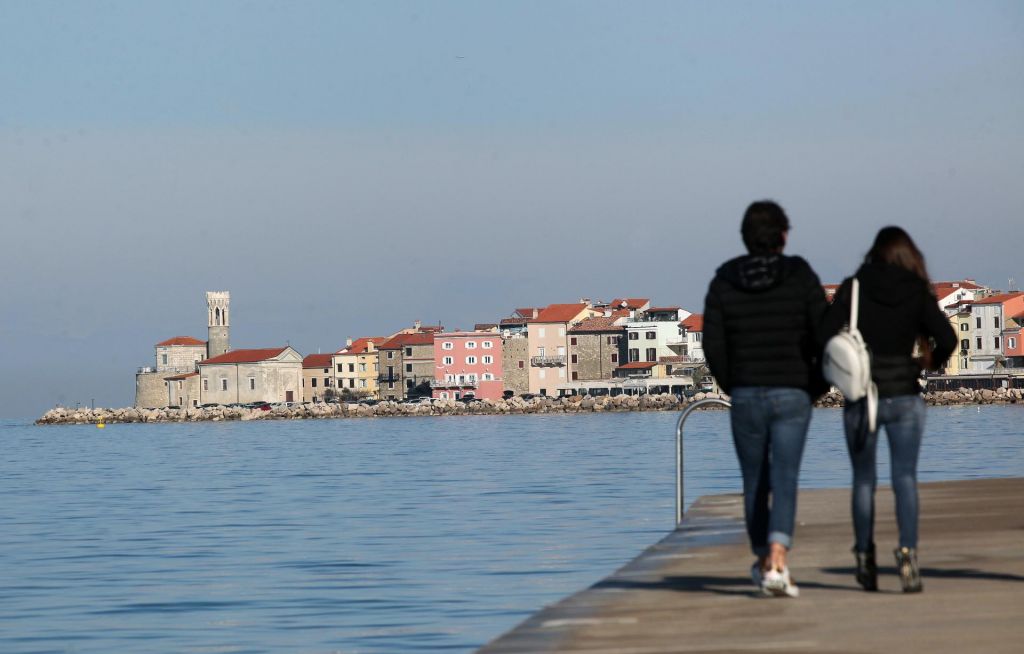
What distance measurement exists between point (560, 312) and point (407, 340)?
759 inches

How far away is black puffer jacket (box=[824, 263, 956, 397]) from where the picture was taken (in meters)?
7.12

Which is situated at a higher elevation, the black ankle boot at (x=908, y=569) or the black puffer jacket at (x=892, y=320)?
the black puffer jacket at (x=892, y=320)

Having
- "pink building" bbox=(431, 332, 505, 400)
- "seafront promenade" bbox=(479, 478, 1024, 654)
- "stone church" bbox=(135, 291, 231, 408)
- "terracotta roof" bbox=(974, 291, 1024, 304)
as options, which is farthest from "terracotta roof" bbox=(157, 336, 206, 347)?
"seafront promenade" bbox=(479, 478, 1024, 654)

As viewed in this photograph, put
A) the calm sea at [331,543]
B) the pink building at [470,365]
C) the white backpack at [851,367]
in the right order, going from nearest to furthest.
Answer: the white backpack at [851,367], the calm sea at [331,543], the pink building at [470,365]

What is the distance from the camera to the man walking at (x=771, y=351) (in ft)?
23.5

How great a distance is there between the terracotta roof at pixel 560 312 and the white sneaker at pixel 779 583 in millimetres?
137793

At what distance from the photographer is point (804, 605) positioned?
7066 mm

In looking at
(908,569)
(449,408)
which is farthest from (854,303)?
(449,408)

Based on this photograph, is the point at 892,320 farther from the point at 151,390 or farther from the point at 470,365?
the point at 151,390

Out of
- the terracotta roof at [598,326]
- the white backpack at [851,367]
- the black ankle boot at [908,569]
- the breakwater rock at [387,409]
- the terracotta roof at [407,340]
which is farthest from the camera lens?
the terracotta roof at [407,340]

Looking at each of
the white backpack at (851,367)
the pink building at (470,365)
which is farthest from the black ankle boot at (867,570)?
the pink building at (470,365)

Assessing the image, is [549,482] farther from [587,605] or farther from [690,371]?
[690,371]

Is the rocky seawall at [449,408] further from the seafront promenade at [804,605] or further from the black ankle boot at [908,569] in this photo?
the black ankle boot at [908,569]

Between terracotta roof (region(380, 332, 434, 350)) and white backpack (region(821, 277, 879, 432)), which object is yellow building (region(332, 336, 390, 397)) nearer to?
terracotta roof (region(380, 332, 434, 350))
